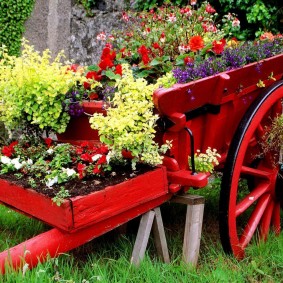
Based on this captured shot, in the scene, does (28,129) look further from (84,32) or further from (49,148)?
(84,32)

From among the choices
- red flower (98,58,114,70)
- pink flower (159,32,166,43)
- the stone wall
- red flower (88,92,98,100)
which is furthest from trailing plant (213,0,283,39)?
red flower (88,92,98,100)

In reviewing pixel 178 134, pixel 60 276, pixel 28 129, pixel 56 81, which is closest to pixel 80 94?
pixel 56 81

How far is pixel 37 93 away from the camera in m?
2.68

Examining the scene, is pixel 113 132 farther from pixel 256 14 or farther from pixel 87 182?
pixel 256 14

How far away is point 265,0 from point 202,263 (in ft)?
12.5

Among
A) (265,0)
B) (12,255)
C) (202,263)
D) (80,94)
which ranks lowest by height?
(202,263)

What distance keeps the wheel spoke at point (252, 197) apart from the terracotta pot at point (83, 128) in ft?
2.68

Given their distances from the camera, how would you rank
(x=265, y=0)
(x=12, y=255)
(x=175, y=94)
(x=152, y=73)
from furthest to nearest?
(x=265, y=0)
(x=152, y=73)
(x=175, y=94)
(x=12, y=255)

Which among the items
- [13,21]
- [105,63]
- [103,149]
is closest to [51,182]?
[103,149]

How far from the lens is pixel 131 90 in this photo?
2.45 meters

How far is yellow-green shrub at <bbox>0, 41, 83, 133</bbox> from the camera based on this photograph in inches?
106

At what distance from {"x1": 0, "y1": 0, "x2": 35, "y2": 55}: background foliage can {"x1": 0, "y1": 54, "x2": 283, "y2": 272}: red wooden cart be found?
3.97 metres

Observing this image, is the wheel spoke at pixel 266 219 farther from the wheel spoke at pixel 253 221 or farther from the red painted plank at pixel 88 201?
the red painted plank at pixel 88 201

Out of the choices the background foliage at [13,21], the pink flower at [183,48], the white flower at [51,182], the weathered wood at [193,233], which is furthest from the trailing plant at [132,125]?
the background foliage at [13,21]
